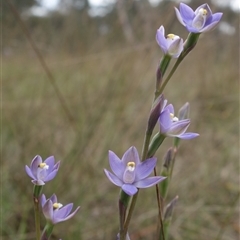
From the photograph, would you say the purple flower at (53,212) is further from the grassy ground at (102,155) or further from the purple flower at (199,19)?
the grassy ground at (102,155)

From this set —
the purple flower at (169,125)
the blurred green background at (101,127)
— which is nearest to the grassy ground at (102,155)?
the blurred green background at (101,127)

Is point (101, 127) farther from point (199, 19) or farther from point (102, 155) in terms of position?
point (199, 19)

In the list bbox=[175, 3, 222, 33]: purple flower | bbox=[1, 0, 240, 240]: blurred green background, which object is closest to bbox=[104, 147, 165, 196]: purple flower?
bbox=[175, 3, 222, 33]: purple flower

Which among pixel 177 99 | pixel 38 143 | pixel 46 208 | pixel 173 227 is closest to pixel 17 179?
pixel 38 143

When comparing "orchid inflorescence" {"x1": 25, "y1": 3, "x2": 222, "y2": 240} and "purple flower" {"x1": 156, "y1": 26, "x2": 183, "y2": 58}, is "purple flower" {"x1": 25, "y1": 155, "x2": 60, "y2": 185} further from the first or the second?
"purple flower" {"x1": 156, "y1": 26, "x2": 183, "y2": 58}

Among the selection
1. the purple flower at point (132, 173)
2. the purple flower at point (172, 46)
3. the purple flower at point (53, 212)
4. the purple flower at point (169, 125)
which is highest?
the purple flower at point (172, 46)

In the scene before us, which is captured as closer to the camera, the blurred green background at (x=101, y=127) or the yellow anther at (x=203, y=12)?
the yellow anther at (x=203, y=12)
